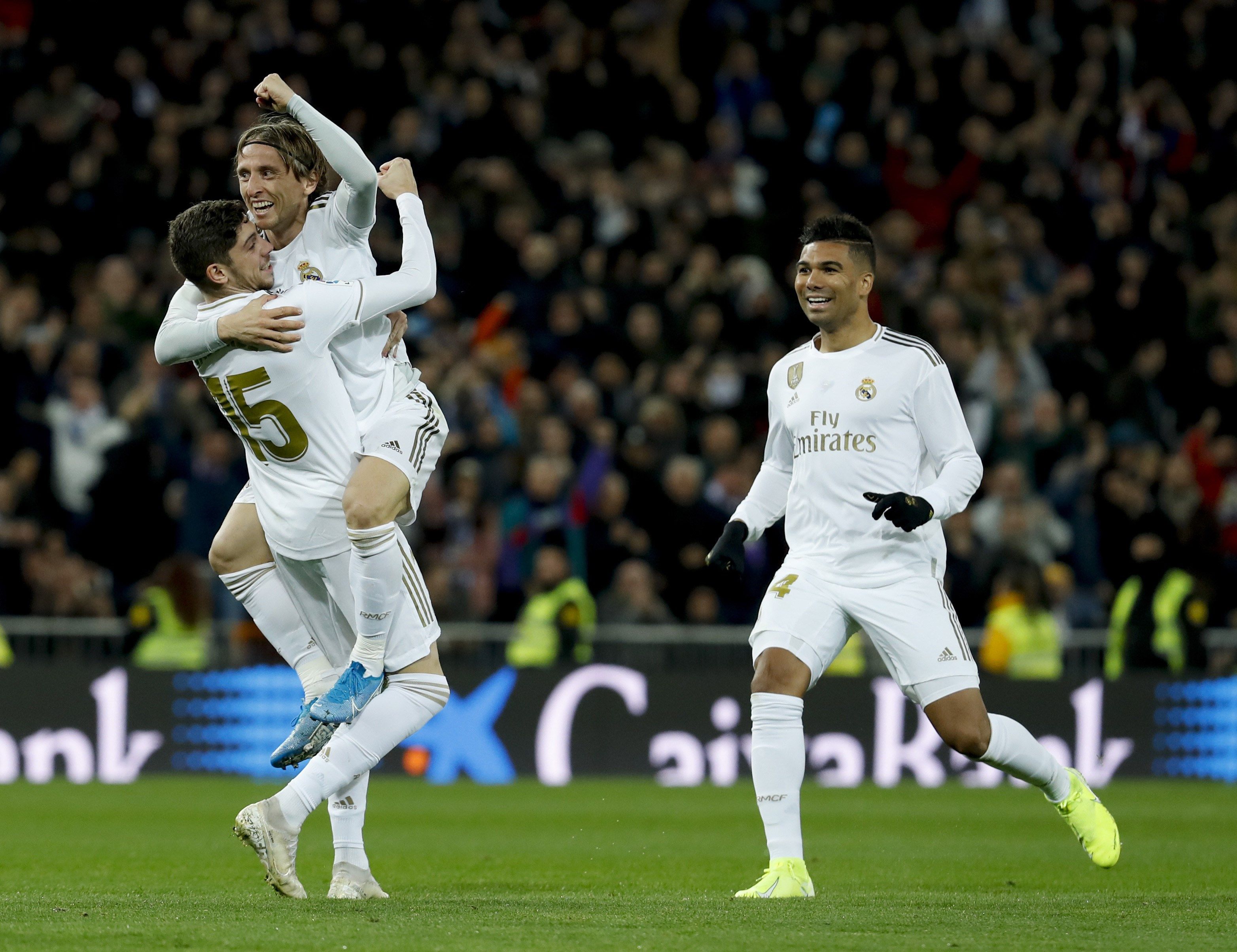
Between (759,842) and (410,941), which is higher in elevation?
(410,941)

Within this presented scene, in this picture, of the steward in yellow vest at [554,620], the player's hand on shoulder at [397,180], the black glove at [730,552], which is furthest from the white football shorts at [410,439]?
the steward in yellow vest at [554,620]

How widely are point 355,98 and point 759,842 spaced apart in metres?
9.68

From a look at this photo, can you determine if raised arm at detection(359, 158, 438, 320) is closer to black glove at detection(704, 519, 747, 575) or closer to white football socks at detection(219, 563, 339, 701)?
white football socks at detection(219, 563, 339, 701)

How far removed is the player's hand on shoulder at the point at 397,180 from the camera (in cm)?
724

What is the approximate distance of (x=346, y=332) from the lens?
23.8ft

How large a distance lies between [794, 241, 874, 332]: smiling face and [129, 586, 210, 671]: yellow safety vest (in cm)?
777

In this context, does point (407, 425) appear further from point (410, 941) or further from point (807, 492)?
point (410, 941)

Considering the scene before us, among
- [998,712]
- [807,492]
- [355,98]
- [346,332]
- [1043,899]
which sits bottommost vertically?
[998,712]

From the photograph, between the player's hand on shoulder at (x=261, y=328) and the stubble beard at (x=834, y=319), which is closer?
the player's hand on shoulder at (x=261, y=328)

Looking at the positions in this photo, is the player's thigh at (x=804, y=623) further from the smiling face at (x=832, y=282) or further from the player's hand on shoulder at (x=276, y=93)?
the player's hand on shoulder at (x=276, y=93)

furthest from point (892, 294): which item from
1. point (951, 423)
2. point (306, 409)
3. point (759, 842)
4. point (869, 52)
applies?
point (306, 409)

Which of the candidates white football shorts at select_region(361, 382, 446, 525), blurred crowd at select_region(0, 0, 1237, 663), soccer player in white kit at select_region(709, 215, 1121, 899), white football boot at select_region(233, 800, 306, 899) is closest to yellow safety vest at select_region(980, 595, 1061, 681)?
blurred crowd at select_region(0, 0, 1237, 663)

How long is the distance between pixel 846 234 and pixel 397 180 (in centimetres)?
175

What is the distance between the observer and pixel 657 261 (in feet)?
55.9
